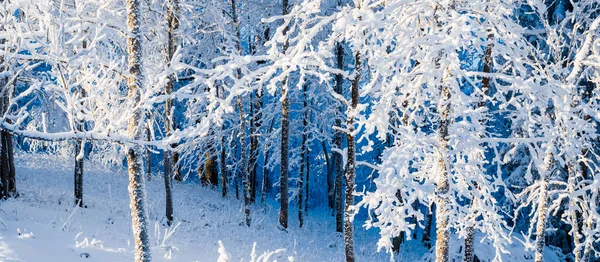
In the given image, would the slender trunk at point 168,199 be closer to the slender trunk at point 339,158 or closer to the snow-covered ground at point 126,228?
the snow-covered ground at point 126,228

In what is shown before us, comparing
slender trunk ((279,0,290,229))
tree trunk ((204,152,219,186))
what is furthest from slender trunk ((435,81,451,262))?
tree trunk ((204,152,219,186))

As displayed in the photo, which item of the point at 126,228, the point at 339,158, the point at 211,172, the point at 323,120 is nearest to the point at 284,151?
the point at 339,158

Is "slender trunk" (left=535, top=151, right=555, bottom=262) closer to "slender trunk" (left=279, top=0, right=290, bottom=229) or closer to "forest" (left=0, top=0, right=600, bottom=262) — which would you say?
"forest" (left=0, top=0, right=600, bottom=262)

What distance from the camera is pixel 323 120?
18047 mm

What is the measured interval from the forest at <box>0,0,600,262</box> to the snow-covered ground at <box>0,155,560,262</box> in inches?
2.8

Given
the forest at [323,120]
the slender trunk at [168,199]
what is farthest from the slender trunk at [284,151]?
the slender trunk at [168,199]

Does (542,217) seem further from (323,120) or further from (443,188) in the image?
(323,120)

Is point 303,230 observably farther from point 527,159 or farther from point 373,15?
point 373,15

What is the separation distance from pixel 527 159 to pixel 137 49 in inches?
595

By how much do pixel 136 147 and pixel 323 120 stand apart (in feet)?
42.5

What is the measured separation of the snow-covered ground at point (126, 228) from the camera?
309 inches

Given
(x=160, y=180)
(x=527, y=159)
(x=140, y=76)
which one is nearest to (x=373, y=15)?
(x=140, y=76)

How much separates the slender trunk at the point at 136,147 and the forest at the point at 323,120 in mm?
19

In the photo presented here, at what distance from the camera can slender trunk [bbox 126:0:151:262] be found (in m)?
5.41
